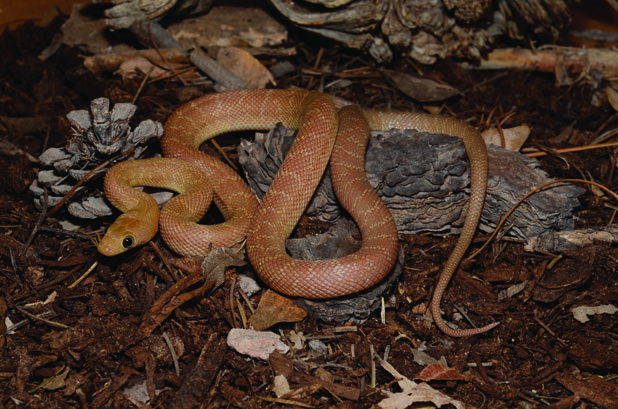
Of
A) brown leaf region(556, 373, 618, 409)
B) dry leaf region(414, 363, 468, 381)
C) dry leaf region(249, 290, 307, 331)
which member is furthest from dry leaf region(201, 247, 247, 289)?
brown leaf region(556, 373, 618, 409)

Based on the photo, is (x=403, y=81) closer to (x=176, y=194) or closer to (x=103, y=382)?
(x=176, y=194)

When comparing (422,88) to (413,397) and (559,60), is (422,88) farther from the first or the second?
(413,397)

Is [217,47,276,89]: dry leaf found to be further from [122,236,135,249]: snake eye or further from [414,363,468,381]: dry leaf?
[414,363,468,381]: dry leaf

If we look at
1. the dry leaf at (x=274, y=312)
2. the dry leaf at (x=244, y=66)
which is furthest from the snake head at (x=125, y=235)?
the dry leaf at (x=244, y=66)

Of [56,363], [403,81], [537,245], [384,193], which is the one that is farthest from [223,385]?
[403,81]

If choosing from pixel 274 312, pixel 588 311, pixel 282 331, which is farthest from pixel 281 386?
pixel 588 311

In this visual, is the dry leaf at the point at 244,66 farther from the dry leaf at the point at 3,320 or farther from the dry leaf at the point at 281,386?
the dry leaf at the point at 281,386
